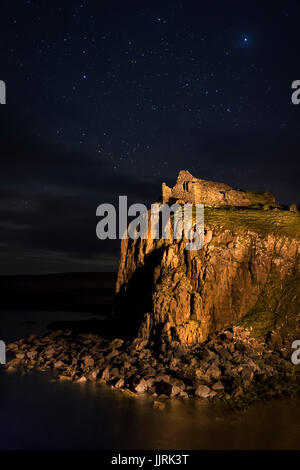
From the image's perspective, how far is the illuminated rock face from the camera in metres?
32.4

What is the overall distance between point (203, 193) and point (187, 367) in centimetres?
1509

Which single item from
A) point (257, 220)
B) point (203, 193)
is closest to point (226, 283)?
point (257, 220)

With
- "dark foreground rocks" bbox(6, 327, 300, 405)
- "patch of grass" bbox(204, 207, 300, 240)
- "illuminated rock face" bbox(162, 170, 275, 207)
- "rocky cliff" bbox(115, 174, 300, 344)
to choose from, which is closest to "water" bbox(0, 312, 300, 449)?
"dark foreground rocks" bbox(6, 327, 300, 405)

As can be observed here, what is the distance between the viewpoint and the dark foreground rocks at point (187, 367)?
20.5 metres

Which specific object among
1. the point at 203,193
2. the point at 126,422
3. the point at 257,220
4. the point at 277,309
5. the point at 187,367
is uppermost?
the point at 203,193

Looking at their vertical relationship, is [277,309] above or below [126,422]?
above

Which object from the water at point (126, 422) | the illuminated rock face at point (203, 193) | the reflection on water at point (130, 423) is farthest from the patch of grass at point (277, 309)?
the illuminated rock face at point (203, 193)

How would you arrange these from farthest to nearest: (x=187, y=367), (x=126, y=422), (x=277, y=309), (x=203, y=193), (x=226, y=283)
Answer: (x=203, y=193)
(x=226, y=283)
(x=277, y=309)
(x=187, y=367)
(x=126, y=422)

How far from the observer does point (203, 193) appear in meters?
32.6

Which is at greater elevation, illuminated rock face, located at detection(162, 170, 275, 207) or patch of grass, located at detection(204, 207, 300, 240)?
illuminated rock face, located at detection(162, 170, 275, 207)

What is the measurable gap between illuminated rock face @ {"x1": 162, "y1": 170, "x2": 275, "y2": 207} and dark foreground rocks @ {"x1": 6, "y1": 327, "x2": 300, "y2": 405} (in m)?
11.1

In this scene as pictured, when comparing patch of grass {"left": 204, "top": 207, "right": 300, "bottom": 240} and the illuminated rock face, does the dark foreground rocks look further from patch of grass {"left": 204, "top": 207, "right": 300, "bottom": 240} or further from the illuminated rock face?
the illuminated rock face

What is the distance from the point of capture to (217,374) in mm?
21391

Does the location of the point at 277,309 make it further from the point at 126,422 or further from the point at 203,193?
the point at 126,422
